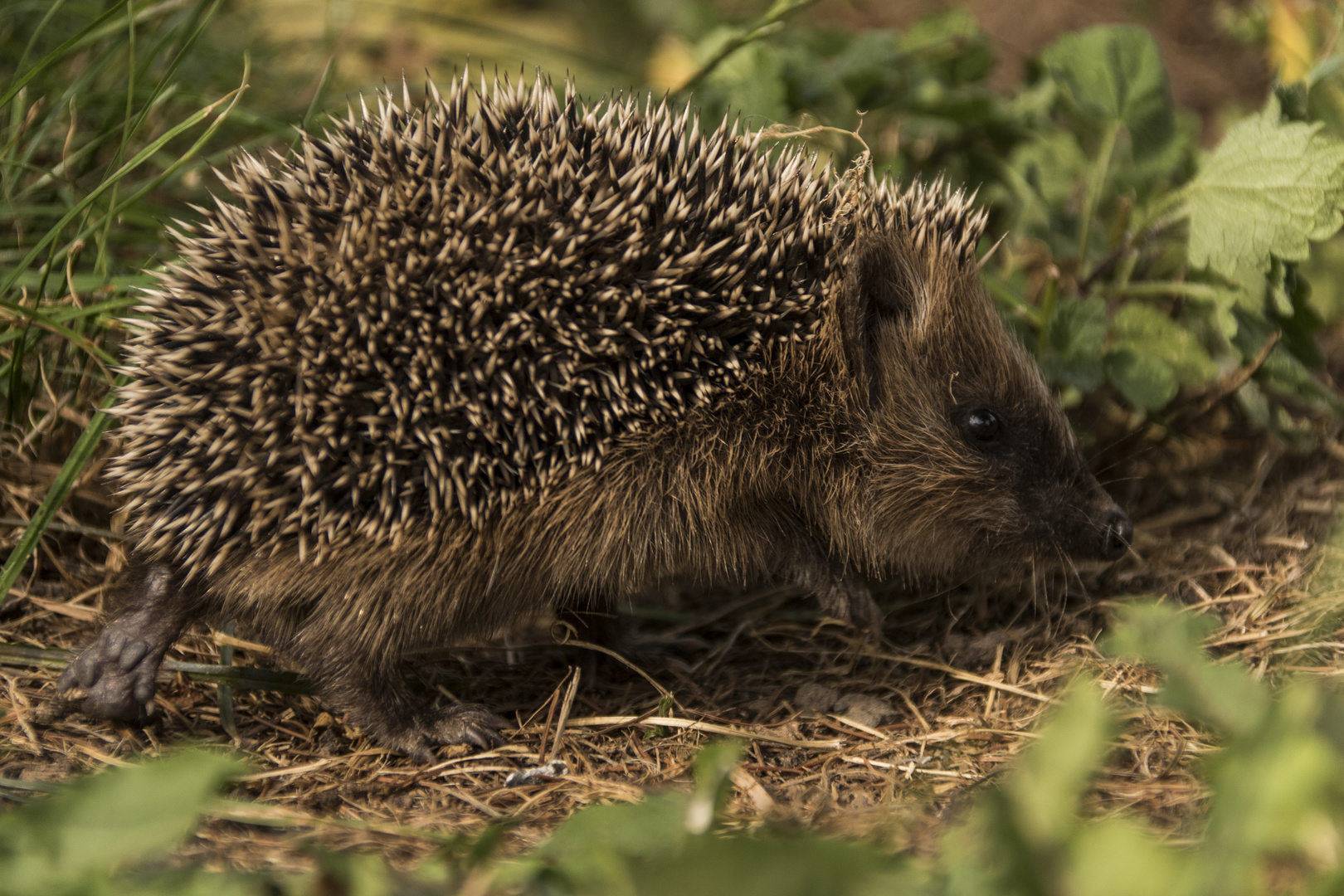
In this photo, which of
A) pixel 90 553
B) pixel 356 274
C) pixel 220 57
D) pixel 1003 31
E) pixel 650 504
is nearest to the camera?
pixel 356 274

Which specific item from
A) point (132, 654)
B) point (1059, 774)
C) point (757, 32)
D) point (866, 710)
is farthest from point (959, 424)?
point (132, 654)

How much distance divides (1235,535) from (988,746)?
7.12ft

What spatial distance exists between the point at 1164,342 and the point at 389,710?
4157mm

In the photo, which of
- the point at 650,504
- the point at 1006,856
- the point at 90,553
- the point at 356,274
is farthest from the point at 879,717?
the point at 90,553

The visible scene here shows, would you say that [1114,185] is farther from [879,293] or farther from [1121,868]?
[1121,868]

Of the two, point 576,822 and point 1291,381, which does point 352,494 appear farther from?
point 1291,381

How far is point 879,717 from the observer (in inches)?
178

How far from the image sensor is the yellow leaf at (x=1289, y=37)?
24.5ft

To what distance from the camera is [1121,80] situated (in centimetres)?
582

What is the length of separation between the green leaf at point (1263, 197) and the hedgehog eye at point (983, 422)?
141cm

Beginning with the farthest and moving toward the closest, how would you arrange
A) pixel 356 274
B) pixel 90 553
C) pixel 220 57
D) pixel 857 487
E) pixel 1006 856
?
pixel 220 57 → pixel 90 553 → pixel 857 487 → pixel 356 274 → pixel 1006 856

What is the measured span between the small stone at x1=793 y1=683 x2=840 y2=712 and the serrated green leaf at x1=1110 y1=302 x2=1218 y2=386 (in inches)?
94.5

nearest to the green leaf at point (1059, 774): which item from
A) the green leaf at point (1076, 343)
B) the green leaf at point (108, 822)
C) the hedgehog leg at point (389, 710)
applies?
the green leaf at point (108, 822)

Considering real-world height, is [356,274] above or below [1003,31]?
below
